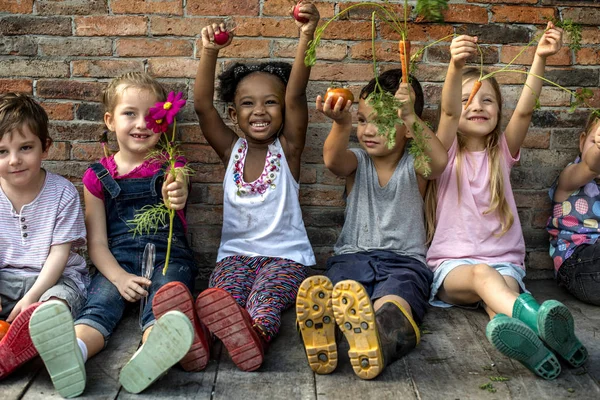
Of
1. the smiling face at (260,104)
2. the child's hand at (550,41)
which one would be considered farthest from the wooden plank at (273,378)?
the child's hand at (550,41)

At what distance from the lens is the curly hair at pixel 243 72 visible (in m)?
3.41

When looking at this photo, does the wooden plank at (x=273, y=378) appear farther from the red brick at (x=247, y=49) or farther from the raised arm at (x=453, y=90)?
the red brick at (x=247, y=49)

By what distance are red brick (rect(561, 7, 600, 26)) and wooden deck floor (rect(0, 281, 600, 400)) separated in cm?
167

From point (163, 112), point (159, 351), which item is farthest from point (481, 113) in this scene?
point (159, 351)

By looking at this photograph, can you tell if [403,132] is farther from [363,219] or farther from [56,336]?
[56,336]

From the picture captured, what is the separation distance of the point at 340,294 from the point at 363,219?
952 mm

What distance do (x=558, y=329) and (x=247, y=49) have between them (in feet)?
6.55

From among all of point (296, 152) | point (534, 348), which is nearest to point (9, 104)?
point (296, 152)

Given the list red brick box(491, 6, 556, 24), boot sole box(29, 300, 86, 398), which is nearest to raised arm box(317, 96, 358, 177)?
red brick box(491, 6, 556, 24)

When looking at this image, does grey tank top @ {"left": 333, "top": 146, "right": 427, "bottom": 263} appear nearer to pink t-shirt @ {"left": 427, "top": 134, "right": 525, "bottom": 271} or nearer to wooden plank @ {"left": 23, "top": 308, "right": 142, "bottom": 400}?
pink t-shirt @ {"left": 427, "top": 134, "right": 525, "bottom": 271}

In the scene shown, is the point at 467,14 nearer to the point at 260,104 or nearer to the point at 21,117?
the point at 260,104

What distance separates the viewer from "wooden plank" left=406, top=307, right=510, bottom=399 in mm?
2436

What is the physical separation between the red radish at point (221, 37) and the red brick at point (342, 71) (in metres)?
0.58

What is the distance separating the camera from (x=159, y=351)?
238 cm
